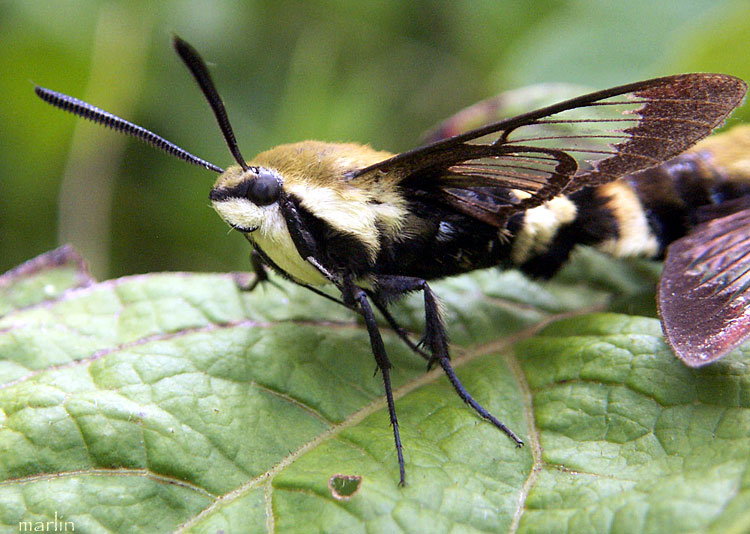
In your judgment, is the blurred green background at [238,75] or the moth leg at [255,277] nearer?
the moth leg at [255,277]

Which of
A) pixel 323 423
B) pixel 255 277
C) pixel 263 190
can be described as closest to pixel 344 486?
pixel 323 423

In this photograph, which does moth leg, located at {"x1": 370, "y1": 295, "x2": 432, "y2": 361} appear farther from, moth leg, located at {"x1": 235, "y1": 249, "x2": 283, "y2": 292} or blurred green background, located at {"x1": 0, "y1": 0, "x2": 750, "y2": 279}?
blurred green background, located at {"x1": 0, "y1": 0, "x2": 750, "y2": 279}

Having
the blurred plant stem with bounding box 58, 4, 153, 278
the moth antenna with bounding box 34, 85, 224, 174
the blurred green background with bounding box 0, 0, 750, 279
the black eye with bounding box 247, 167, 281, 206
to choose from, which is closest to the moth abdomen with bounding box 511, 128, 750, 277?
the blurred green background with bounding box 0, 0, 750, 279

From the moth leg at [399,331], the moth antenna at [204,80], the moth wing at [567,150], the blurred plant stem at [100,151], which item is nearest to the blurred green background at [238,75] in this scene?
the blurred plant stem at [100,151]

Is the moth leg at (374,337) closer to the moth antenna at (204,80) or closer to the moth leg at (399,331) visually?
the moth leg at (399,331)

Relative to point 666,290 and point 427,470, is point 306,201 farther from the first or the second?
point 666,290
